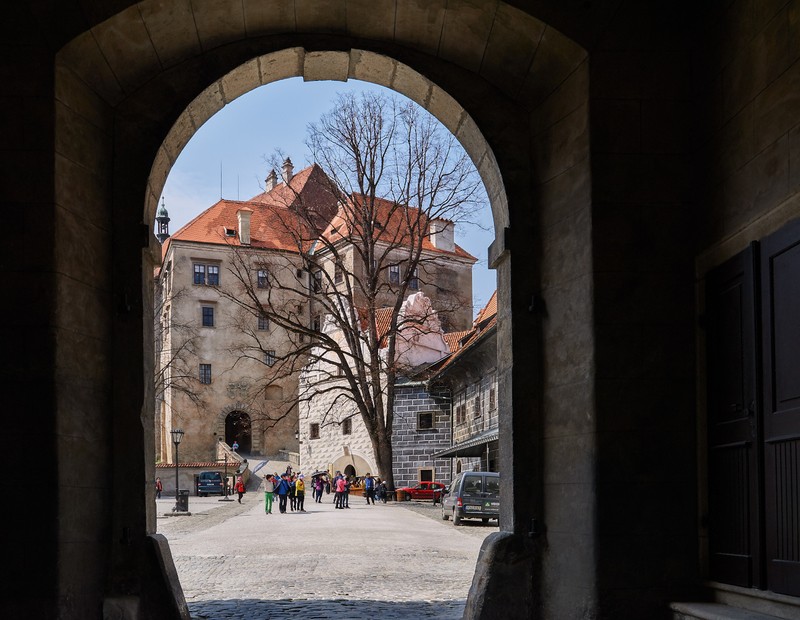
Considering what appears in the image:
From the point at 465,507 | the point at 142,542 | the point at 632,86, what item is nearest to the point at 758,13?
the point at 632,86

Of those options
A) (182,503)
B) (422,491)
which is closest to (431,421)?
(422,491)

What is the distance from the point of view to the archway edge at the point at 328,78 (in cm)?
796

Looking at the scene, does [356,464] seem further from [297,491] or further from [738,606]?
[738,606]

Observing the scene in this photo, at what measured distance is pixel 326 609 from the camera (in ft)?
30.7

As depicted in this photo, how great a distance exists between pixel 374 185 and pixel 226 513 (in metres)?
12.6

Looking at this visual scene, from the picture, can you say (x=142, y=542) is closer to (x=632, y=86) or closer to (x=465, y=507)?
(x=632, y=86)

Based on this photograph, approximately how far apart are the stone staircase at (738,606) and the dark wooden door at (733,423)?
69 millimetres

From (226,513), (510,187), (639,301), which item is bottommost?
(226,513)

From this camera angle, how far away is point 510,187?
311 inches

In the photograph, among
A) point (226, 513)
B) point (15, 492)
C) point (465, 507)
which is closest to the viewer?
point (15, 492)

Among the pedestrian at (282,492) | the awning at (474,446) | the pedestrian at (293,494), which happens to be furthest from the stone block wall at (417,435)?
the pedestrian at (282,492)

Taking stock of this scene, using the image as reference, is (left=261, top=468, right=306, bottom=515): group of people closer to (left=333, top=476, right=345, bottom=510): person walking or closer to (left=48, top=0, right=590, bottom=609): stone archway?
(left=333, top=476, right=345, bottom=510): person walking

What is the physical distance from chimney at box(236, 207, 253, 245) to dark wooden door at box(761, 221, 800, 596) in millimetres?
69550

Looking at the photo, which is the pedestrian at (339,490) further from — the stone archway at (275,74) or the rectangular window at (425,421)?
the stone archway at (275,74)
